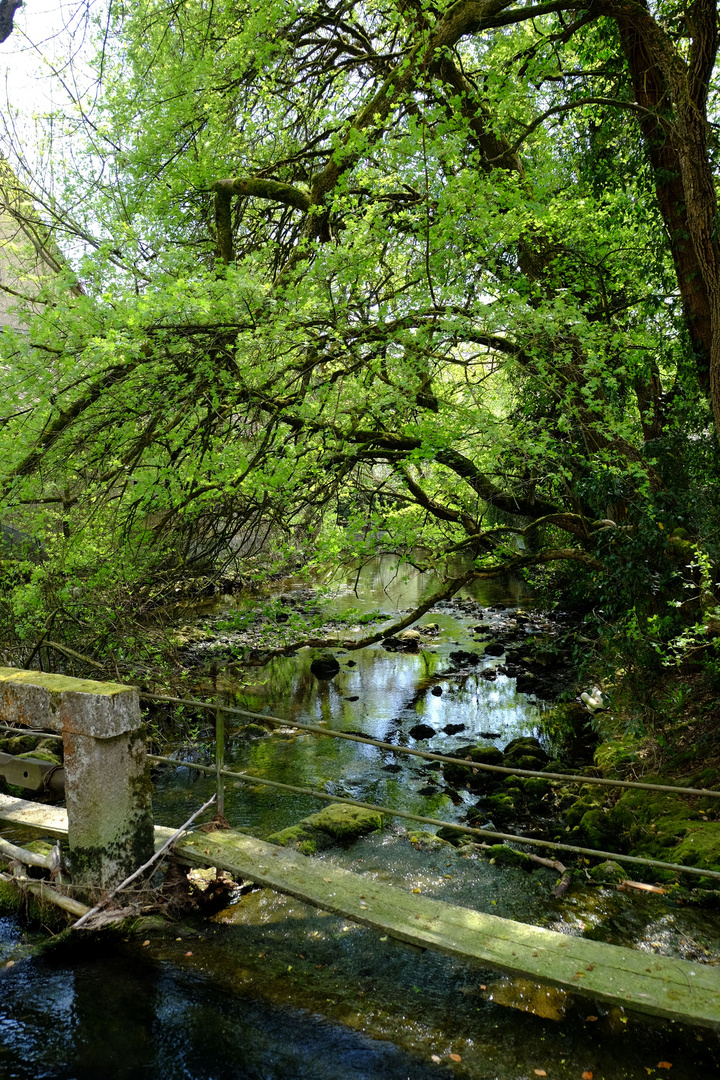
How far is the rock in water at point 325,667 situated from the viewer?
1479 centimetres

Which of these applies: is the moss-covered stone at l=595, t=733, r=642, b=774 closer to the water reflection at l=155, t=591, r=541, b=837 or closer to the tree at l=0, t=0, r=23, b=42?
the water reflection at l=155, t=591, r=541, b=837

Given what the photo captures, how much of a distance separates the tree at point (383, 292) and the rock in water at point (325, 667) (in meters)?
5.78

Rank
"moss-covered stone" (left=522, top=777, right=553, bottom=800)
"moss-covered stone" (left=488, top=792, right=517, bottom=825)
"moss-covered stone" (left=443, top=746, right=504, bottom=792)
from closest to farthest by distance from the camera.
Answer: "moss-covered stone" (left=488, top=792, right=517, bottom=825)
"moss-covered stone" (left=522, top=777, right=553, bottom=800)
"moss-covered stone" (left=443, top=746, right=504, bottom=792)

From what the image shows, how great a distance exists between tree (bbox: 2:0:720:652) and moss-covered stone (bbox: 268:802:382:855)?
2.89 metres

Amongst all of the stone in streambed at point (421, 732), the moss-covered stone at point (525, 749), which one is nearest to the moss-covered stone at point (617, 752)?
the moss-covered stone at point (525, 749)

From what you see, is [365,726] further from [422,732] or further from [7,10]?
[7,10]

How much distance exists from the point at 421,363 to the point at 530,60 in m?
3.22

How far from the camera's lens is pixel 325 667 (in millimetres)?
14961

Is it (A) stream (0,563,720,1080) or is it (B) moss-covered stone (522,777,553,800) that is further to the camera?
(B) moss-covered stone (522,777,553,800)

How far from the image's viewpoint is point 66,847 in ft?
17.7

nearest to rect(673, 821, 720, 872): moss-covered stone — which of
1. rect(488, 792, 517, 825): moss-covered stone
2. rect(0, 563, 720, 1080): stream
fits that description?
rect(0, 563, 720, 1080): stream

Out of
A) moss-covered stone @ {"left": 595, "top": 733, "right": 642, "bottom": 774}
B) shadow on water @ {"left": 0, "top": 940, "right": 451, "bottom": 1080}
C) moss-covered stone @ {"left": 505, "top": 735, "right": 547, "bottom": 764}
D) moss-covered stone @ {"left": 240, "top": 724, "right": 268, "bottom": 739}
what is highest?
shadow on water @ {"left": 0, "top": 940, "right": 451, "bottom": 1080}

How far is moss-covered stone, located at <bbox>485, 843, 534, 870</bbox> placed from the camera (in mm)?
6836

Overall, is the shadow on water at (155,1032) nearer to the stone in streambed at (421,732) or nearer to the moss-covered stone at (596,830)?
the moss-covered stone at (596,830)
